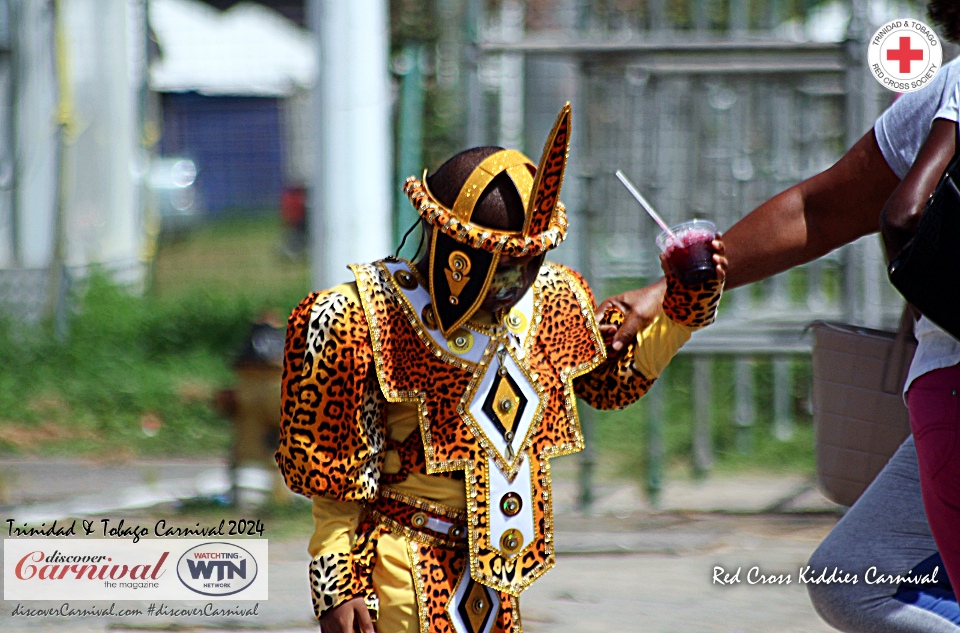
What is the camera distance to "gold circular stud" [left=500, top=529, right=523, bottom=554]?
254 centimetres

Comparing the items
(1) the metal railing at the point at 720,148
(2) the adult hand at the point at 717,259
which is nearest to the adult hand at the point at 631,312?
(2) the adult hand at the point at 717,259

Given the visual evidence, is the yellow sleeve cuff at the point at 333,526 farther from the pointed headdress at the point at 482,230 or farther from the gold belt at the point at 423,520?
the pointed headdress at the point at 482,230

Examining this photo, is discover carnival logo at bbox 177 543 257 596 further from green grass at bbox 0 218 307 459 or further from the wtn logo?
green grass at bbox 0 218 307 459

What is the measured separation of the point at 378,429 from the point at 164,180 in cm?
1680

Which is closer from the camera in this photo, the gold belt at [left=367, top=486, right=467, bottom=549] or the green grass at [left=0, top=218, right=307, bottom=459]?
the gold belt at [left=367, top=486, right=467, bottom=549]

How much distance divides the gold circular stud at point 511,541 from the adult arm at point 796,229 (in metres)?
0.52

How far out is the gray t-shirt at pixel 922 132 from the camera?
7.67ft

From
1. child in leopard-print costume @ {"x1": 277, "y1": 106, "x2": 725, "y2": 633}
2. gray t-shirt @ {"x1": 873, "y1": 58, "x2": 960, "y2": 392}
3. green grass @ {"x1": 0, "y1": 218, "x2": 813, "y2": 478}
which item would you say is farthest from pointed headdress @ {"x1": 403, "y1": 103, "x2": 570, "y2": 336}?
green grass @ {"x1": 0, "y1": 218, "x2": 813, "y2": 478}

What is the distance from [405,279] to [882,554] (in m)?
1.15

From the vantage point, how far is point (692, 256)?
2613 mm

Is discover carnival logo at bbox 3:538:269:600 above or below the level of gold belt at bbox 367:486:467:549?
below

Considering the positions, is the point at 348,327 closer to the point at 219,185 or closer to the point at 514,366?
the point at 514,366

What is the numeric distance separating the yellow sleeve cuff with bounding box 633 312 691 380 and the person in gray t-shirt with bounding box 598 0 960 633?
0.05m

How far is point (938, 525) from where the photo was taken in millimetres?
2350
